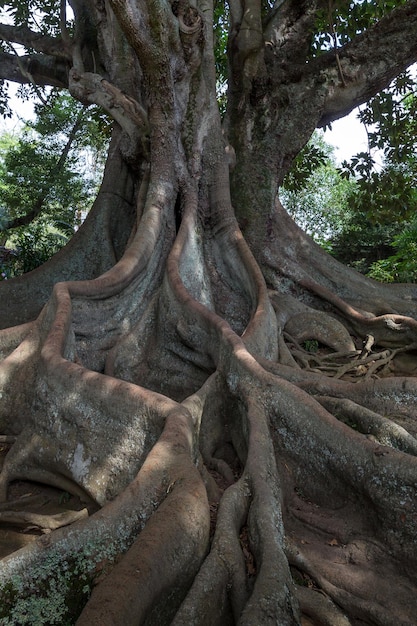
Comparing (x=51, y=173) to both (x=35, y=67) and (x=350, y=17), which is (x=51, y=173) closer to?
(x=35, y=67)

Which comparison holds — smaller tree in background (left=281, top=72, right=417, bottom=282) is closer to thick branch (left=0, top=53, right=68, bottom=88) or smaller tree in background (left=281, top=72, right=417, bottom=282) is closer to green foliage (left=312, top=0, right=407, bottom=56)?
green foliage (left=312, top=0, right=407, bottom=56)

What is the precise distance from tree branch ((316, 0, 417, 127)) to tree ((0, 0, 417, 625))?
3 cm

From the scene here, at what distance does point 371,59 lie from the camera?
709 centimetres

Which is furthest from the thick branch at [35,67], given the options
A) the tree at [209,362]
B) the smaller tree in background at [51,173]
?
the smaller tree in background at [51,173]

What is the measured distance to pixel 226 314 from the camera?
5.96m

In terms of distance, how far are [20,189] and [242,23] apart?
36.4 feet

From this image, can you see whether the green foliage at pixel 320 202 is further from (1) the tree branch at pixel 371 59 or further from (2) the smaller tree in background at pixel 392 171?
(1) the tree branch at pixel 371 59

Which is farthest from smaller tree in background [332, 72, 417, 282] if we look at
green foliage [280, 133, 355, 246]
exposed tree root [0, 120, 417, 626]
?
green foliage [280, 133, 355, 246]

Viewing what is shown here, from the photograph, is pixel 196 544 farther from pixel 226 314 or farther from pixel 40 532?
pixel 226 314

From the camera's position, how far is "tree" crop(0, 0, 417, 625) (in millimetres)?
2285

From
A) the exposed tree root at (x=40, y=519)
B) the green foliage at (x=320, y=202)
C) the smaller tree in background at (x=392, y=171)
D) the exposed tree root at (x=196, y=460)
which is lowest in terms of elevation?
the exposed tree root at (x=40, y=519)

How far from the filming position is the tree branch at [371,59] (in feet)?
22.5

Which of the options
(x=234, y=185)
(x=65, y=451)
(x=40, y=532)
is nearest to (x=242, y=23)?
(x=234, y=185)

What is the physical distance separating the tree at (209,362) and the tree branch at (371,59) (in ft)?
0.08
